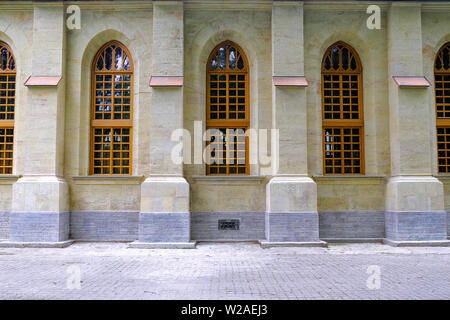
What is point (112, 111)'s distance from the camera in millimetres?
16391

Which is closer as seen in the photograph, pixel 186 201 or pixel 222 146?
pixel 186 201

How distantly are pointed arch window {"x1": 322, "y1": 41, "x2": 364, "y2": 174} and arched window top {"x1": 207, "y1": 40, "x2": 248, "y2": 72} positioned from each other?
3.30 meters

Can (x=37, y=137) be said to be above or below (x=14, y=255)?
above

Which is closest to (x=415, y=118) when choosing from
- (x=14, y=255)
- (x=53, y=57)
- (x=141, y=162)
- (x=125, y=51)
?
(x=141, y=162)

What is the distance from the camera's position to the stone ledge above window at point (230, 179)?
15.6 metres

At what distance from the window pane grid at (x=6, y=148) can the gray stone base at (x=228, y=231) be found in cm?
747

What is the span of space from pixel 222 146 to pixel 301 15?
5750mm

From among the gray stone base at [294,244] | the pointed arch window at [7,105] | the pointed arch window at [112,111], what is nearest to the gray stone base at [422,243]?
the gray stone base at [294,244]

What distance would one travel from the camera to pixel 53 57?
51.6 ft

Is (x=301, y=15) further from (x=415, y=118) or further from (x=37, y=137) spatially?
(x=37, y=137)

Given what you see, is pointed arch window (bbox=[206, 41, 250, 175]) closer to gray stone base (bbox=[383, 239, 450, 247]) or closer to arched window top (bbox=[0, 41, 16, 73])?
gray stone base (bbox=[383, 239, 450, 247])

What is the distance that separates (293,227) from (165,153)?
530 cm

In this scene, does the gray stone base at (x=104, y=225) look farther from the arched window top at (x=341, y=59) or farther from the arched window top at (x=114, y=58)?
the arched window top at (x=341, y=59)

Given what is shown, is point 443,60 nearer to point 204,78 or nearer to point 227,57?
point 227,57
